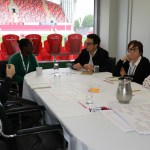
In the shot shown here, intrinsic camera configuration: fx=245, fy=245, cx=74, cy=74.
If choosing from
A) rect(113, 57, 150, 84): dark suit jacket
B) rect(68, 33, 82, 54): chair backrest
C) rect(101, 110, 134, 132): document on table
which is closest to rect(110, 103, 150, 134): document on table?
rect(101, 110, 134, 132): document on table

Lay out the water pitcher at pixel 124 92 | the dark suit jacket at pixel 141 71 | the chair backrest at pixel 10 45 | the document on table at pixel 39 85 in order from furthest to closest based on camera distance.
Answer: the chair backrest at pixel 10 45 < the dark suit jacket at pixel 141 71 < the document on table at pixel 39 85 < the water pitcher at pixel 124 92

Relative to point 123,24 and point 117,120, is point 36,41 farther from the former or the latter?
point 117,120

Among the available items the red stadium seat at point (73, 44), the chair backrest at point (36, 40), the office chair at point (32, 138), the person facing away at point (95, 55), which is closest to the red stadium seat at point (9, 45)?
the chair backrest at point (36, 40)

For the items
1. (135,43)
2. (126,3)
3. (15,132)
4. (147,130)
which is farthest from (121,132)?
(126,3)

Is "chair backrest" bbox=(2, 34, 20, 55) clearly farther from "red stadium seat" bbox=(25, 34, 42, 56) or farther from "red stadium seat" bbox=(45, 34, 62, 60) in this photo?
"red stadium seat" bbox=(45, 34, 62, 60)

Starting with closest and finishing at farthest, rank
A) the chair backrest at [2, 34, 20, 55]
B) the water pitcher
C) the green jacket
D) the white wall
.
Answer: the water pitcher < the green jacket < the white wall < the chair backrest at [2, 34, 20, 55]

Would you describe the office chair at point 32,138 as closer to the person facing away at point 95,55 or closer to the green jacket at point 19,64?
the person facing away at point 95,55

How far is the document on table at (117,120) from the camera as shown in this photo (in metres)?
1.45

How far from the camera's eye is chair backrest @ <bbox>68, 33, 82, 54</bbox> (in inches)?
223

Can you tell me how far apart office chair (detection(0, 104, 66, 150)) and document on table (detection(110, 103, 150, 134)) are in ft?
1.43

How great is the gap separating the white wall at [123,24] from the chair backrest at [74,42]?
0.60m

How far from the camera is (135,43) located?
307cm

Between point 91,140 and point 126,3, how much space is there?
445 cm

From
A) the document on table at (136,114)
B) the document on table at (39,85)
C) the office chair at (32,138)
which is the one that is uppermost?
the document on table at (136,114)
